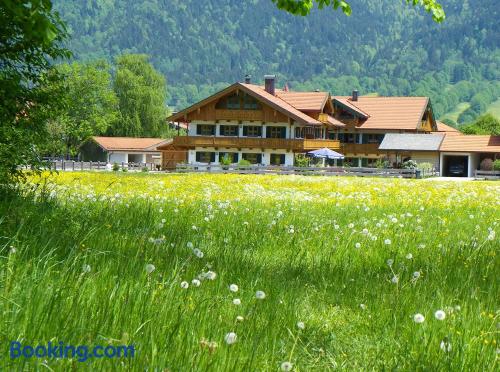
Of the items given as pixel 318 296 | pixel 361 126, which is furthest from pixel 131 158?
pixel 318 296

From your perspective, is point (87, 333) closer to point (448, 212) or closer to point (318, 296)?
point (318, 296)

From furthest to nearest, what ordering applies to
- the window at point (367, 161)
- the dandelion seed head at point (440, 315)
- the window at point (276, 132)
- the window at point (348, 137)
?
the window at point (348, 137), the window at point (367, 161), the window at point (276, 132), the dandelion seed head at point (440, 315)

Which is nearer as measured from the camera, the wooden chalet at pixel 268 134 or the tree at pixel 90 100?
the wooden chalet at pixel 268 134

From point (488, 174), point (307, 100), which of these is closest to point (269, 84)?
point (307, 100)

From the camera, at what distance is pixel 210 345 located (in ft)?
10.3

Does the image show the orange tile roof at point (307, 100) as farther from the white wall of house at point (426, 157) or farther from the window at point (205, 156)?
the white wall of house at point (426, 157)

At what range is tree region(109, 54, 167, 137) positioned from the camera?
306ft

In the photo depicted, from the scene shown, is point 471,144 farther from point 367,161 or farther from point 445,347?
point 445,347

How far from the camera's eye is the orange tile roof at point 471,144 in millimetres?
71875

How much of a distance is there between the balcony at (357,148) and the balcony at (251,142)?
8267mm

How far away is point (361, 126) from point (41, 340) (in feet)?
265

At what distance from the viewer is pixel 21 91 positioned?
31.7 ft

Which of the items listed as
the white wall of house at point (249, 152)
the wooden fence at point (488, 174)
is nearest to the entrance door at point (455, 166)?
the wooden fence at point (488, 174)

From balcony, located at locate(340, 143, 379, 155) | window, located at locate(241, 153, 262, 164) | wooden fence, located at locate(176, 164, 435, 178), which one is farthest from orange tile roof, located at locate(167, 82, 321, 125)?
balcony, located at locate(340, 143, 379, 155)
